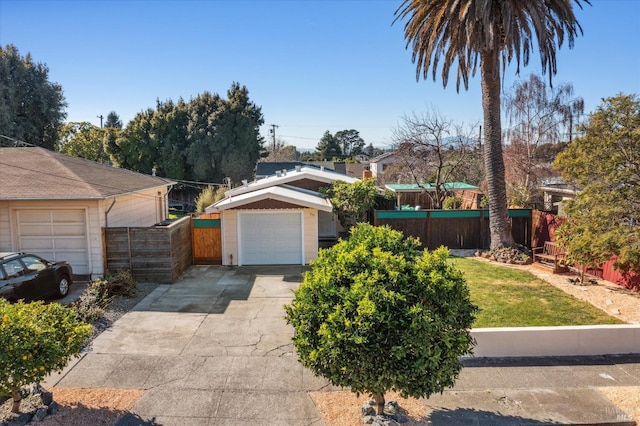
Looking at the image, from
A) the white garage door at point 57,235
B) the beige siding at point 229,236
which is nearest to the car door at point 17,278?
the white garage door at point 57,235

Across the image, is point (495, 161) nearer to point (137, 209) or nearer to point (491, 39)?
point (491, 39)

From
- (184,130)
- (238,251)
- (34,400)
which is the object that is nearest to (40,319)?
(34,400)

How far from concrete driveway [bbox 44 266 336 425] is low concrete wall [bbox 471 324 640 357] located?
3323 millimetres

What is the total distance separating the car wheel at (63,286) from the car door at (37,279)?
0.28 metres

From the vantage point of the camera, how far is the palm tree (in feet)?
48.0

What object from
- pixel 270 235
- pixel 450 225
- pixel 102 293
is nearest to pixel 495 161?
pixel 450 225

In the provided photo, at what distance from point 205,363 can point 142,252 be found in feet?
22.2

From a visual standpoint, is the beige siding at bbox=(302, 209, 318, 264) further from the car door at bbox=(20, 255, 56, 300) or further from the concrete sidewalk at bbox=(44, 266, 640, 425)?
the car door at bbox=(20, 255, 56, 300)

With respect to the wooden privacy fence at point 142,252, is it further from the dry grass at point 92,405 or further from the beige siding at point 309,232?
the dry grass at point 92,405

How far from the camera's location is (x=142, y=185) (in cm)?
1795

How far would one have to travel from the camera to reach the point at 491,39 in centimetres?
1441

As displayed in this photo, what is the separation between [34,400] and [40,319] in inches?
51.6

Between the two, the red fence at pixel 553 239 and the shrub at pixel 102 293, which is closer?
the shrub at pixel 102 293

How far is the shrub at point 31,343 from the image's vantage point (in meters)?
5.32
